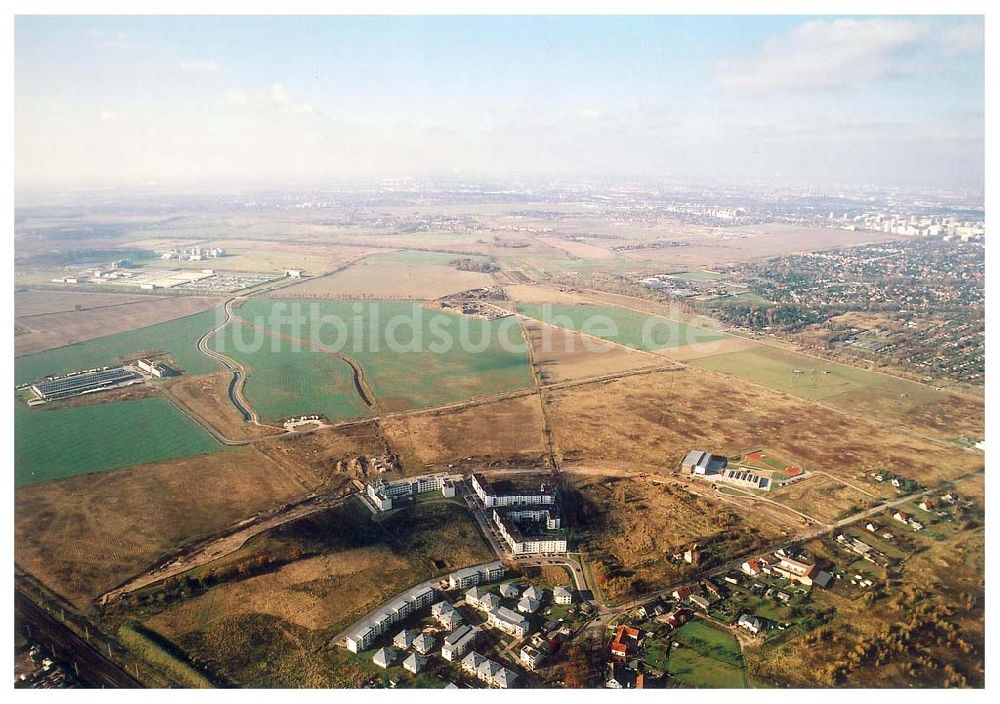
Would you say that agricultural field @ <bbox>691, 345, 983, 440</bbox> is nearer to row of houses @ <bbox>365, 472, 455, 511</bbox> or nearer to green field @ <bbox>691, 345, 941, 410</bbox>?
green field @ <bbox>691, 345, 941, 410</bbox>

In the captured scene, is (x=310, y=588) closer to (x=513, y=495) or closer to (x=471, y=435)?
(x=513, y=495)

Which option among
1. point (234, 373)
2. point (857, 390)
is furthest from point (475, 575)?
point (857, 390)

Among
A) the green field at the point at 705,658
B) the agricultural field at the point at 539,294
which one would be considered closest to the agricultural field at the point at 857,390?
the agricultural field at the point at 539,294

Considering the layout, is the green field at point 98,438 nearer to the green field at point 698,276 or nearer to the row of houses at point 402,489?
the row of houses at point 402,489

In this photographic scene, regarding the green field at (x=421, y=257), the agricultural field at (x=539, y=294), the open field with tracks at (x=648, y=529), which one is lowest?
the open field with tracks at (x=648, y=529)

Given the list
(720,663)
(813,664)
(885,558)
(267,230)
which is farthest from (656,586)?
(267,230)

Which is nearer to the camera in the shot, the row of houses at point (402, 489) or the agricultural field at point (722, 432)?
the row of houses at point (402, 489)

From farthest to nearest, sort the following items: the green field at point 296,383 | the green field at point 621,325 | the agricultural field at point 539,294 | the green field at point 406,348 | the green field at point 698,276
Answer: the green field at point 698,276
the agricultural field at point 539,294
the green field at point 621,325
the green field at point 406,348
the green field at point 296,383
